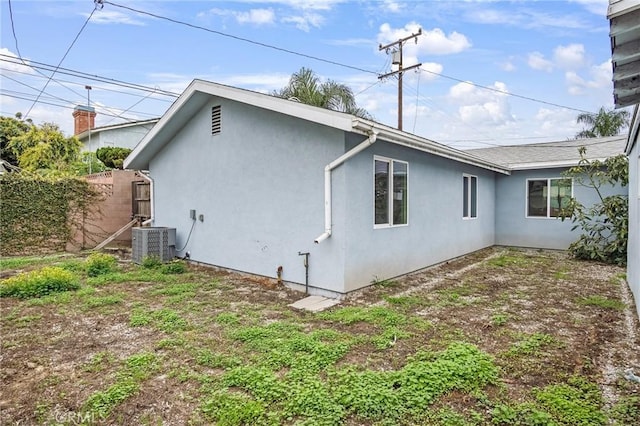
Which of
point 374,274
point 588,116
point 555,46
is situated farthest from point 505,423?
point 588,116

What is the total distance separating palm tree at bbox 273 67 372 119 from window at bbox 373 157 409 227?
389 inches

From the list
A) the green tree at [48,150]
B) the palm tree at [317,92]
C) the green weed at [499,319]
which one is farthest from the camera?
the palm tree at [317,92]

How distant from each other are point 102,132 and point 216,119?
48.2 ft

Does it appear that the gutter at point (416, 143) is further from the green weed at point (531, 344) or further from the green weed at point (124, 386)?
the green weed at point (124, 386)

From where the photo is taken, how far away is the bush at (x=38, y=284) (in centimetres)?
580

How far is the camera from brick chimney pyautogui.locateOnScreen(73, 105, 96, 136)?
63.7 feet

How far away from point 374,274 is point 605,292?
3970 mm

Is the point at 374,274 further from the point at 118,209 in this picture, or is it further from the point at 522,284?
the point at 118,209

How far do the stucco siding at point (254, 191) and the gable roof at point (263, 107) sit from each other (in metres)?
0.26

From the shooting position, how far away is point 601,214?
31.8 ft

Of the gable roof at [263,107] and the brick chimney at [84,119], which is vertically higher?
the brick chimney at [84,119]

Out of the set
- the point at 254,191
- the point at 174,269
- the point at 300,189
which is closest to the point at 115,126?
the point at 174,269

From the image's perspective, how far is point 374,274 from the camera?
20.9 ft

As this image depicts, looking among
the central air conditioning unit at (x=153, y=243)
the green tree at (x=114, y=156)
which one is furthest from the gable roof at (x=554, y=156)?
the green tree at (x=114, y=156)
